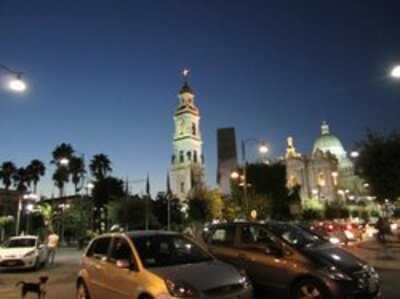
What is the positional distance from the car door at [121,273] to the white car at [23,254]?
12.7 metres

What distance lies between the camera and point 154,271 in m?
7.84

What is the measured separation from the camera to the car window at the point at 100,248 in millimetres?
9760

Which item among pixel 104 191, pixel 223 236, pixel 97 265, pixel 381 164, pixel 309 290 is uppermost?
pixel 104 191

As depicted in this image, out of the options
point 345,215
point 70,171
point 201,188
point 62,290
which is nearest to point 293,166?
point 345,215

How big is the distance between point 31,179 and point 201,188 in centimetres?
5138

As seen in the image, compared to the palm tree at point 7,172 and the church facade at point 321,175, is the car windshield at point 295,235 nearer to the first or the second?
the palm tree at point 7,172

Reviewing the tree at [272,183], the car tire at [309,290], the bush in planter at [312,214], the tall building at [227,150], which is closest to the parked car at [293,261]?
the car tire at [309,290]

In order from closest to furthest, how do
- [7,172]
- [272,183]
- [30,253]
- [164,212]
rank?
[30,253] → [272,183] → [164,212] → [7,172]

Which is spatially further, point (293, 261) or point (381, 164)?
point (381, 164)

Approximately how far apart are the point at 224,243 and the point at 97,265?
3435 mm

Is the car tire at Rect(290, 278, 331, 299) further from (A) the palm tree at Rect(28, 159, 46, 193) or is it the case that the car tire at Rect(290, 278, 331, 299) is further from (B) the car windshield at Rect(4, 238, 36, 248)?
(A) the palm tree at Rect(28, 159, 46, 193)

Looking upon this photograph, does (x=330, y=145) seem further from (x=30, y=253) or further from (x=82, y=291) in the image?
(x=82, y=291)

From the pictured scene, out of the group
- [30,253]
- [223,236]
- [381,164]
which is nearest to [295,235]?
[223,236]

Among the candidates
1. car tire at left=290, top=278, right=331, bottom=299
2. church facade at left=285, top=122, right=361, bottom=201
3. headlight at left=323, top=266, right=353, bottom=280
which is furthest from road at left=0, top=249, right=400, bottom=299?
church facade at left=285, top=122, right=361, bottom=201
